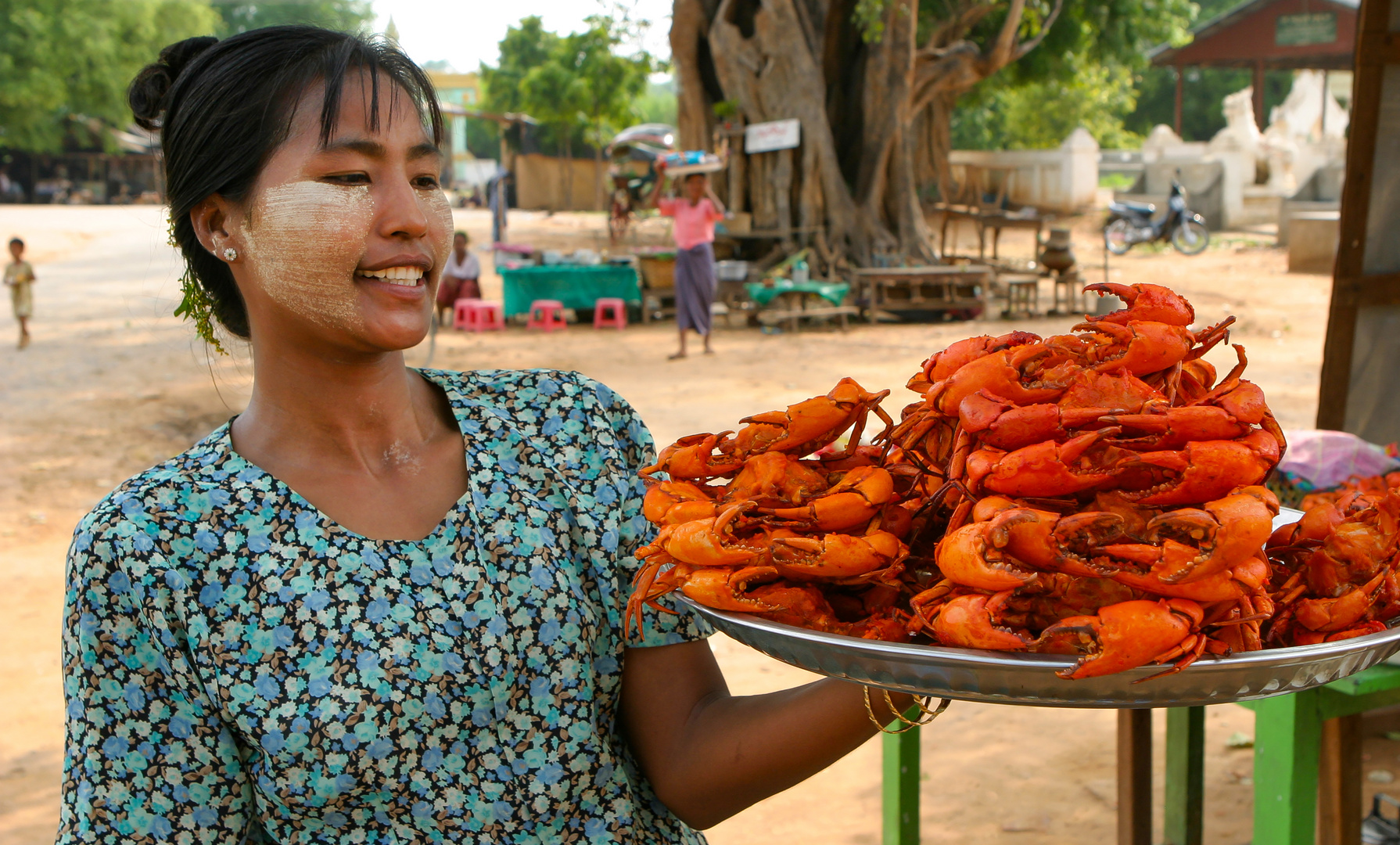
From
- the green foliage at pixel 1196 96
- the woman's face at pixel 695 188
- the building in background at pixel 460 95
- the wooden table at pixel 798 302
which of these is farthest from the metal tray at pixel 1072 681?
the building in background at pixel 460 95

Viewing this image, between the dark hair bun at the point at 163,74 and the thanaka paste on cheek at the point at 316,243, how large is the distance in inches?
→ 11.1

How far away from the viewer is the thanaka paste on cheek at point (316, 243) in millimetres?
1473

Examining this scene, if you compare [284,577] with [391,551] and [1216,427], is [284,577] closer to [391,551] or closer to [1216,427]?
[391,551]

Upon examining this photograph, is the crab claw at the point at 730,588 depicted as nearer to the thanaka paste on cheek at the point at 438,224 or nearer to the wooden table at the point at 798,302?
the thanaka paste on cheek at the point at 438,224

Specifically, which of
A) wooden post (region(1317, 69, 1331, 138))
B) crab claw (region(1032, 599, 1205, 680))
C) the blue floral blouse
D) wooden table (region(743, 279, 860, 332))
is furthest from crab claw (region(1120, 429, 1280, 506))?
wooden post (region(1317, 69, 1331, 138))

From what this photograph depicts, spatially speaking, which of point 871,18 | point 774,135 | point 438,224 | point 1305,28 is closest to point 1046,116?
point 1305,28

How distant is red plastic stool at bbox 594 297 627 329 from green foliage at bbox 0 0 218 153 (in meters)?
25.3

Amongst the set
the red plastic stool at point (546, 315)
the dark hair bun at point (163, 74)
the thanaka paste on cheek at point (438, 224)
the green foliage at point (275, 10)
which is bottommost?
the red plastic stool at point (546, 315)

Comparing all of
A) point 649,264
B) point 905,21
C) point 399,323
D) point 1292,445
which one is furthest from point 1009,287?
point 399,323

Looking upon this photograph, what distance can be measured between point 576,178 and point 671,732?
3588 centimetres

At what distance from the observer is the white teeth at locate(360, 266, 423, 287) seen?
150 cm

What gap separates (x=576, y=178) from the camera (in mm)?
36250

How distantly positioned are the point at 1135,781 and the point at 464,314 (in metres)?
11.2

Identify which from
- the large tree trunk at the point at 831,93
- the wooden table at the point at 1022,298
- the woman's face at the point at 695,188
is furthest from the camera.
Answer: the large tree trunk at the point at 831,93
